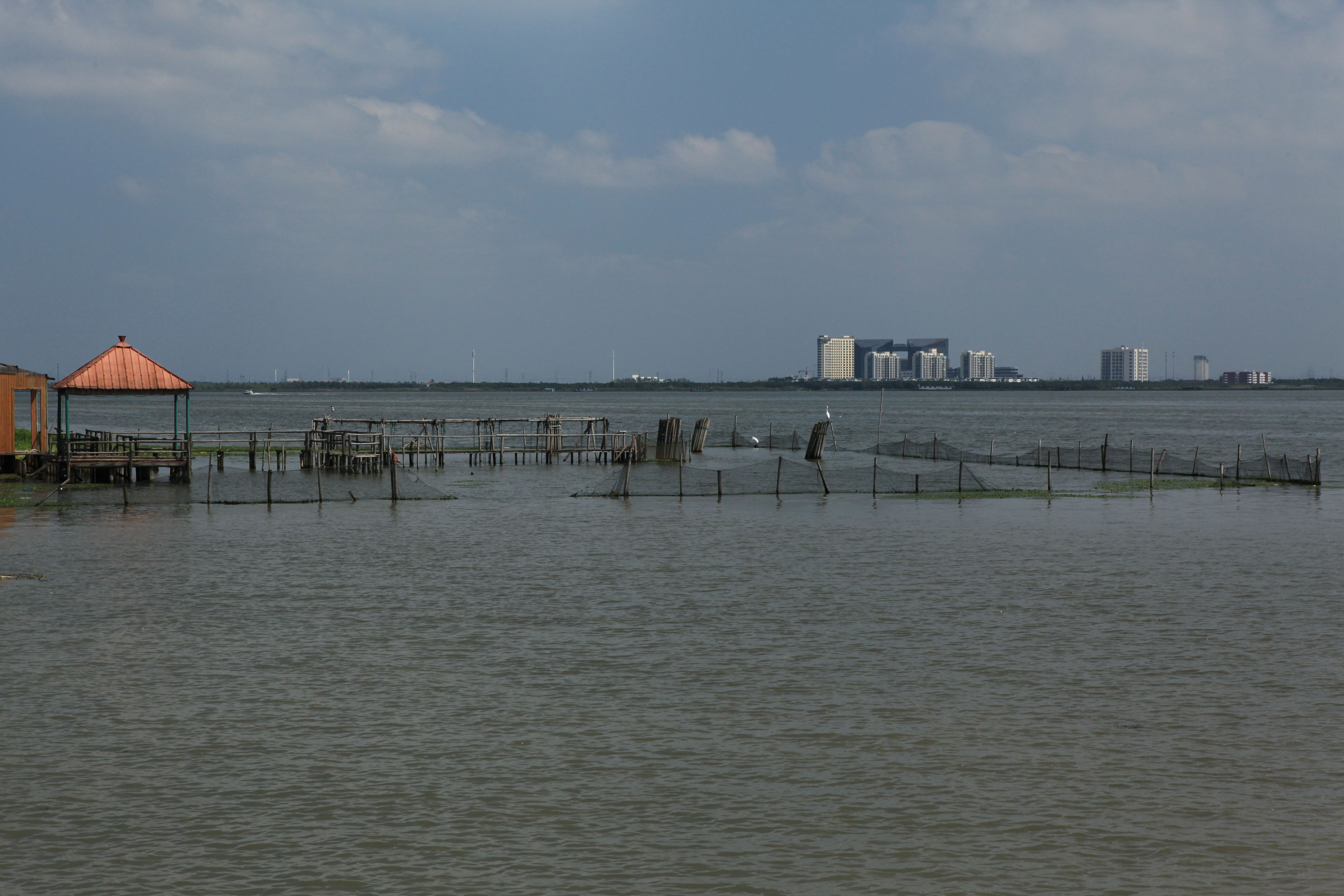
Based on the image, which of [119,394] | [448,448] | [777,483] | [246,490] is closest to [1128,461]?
[777,483]

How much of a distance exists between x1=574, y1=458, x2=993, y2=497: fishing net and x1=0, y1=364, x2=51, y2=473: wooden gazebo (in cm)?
1837

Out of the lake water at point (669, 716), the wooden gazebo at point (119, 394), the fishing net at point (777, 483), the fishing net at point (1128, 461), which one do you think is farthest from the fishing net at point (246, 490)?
the fishing net at point (1128, 461)

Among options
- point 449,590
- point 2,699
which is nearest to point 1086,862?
point 2,699

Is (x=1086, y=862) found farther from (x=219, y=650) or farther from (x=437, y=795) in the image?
(x=219, y=650)

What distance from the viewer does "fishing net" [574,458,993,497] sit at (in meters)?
37.5

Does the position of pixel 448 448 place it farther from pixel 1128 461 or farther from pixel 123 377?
pixel 1128 461

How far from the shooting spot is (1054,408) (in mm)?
187875

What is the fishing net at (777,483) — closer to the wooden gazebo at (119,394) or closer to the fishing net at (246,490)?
the fishing net at (246,490)

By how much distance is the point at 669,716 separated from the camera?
12648mm

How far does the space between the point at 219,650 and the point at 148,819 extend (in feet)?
20.5

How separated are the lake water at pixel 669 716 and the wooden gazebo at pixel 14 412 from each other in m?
13.1

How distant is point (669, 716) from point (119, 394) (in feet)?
106

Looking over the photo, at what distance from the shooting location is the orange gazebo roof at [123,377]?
39.0 m

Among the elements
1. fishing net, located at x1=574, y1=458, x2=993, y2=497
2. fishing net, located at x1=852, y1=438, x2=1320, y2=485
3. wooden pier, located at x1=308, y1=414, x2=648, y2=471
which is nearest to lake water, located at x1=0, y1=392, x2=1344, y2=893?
fishing net, located at x1=574, y1=458, x2=993, y2=497
